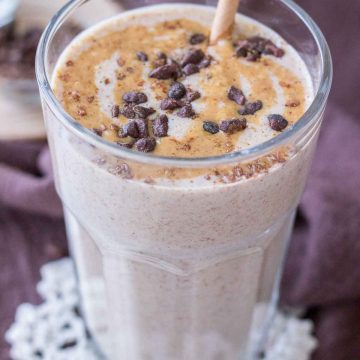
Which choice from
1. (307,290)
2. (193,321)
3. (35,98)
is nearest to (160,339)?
(193,321)

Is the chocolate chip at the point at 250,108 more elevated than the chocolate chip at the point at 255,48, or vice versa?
the chocolate chip at the point at 255,48

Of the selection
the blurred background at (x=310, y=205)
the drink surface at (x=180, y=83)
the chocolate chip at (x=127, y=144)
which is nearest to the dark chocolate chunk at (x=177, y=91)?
the drink surface at (x=180, y=83)

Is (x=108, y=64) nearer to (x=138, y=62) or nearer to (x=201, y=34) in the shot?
(x=138, y=62)

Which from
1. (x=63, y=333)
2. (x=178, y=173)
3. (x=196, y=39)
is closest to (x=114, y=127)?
(x=178, y=173)

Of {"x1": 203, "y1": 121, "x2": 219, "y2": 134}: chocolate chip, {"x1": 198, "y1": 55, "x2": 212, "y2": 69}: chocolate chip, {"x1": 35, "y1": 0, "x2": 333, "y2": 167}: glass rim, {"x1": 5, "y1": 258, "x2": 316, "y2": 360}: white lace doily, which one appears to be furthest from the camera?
{"x1": 5, "y1": 258, "x2": 316, "y2": 360}: white lace doily

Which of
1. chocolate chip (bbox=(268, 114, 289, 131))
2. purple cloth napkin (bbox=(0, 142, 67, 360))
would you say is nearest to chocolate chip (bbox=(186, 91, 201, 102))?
chocolate chip (bbox=(268, 114, 289, 131))

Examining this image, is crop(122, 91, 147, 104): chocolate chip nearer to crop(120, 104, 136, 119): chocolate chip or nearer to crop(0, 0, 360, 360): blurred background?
crop(120, 104, 136, 119): chocolate chip

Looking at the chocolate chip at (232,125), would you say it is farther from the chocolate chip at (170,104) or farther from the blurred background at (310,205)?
the blurred background at (310,205)
